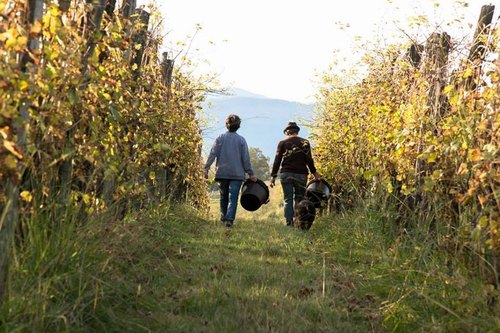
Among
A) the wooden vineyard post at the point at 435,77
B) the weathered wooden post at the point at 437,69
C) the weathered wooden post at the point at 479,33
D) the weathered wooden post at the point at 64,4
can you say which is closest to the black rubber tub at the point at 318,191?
the wooden vineyard post at the point at 435,77

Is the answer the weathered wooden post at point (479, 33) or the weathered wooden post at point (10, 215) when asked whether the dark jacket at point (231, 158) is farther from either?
the weathered wooden post at point (10, 215)

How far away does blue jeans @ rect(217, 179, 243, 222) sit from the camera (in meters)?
10.1

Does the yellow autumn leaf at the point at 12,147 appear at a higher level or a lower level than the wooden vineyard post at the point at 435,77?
lower

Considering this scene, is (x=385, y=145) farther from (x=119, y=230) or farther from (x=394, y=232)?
(x=119, y=230)

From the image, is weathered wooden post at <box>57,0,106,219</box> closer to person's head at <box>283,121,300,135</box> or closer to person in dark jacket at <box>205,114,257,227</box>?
person in dark jacket at <box>205,114,257,227</box>

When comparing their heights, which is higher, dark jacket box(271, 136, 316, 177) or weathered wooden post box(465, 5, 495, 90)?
weathered wooden post box(465, 5, 495, 90)

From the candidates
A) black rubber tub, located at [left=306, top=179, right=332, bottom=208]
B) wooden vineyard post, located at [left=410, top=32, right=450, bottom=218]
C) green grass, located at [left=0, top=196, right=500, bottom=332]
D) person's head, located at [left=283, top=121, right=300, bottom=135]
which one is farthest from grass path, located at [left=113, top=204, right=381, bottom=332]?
person's head, located at [left=283, top=121, right=300, bottom=135]

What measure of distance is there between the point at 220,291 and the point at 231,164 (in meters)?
5.64

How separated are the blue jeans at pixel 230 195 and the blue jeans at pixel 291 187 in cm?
100

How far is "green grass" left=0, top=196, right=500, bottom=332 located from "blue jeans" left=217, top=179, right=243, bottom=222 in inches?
145

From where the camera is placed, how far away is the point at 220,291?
453cm

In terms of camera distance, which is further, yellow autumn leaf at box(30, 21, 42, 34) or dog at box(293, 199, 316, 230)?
dog at box(293, 199, 316, 230)

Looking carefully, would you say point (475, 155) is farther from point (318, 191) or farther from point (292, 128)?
point (292, 128)

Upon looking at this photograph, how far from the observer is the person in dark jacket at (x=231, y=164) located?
33.1 feet
